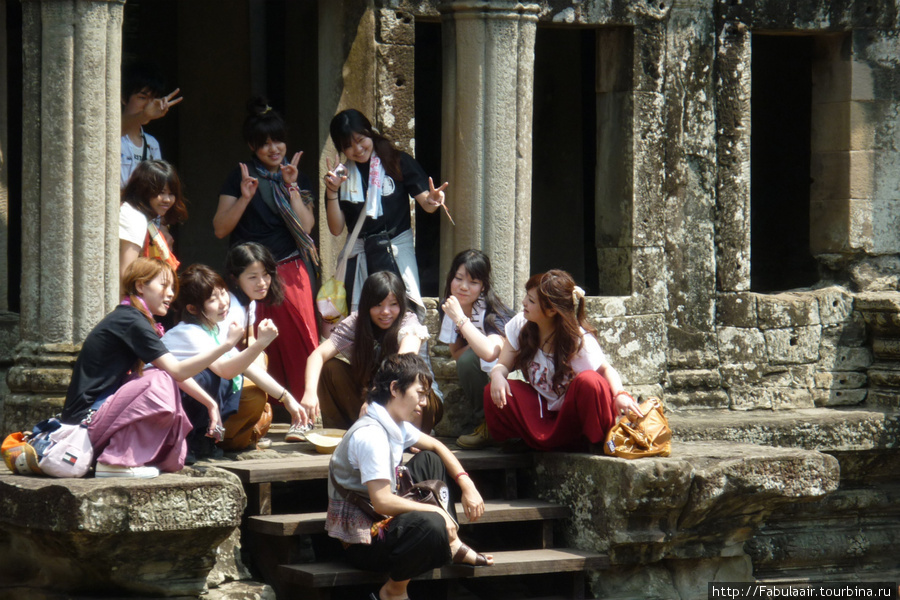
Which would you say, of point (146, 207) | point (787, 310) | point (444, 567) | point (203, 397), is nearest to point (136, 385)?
point (203, 397)

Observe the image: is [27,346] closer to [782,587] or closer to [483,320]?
[483,320]

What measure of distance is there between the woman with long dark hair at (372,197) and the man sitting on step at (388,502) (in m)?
1.50

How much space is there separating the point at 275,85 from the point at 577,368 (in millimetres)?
4488

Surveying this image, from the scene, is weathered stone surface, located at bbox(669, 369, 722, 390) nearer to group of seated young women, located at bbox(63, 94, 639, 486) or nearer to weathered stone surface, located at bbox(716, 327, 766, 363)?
weathered stone surface, located at bbox(716, 327, 766, 363)

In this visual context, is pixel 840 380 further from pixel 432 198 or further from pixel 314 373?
pixel 314 373

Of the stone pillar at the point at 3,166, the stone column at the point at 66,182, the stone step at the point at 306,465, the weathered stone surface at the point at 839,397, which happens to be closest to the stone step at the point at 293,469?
the stone step at the point at 306,465

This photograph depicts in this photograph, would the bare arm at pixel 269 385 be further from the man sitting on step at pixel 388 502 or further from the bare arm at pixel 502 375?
the bare arm at pixel 502 375

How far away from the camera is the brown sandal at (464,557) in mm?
5922

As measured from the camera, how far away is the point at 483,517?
6.36m

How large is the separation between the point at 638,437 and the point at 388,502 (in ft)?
4.37

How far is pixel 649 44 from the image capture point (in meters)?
8.48

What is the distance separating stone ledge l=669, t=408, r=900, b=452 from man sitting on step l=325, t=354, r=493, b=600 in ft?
8.66

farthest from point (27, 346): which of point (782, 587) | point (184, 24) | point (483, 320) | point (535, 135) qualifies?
A: point (535, 135)

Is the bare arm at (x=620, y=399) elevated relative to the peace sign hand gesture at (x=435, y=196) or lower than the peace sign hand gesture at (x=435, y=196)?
lower
